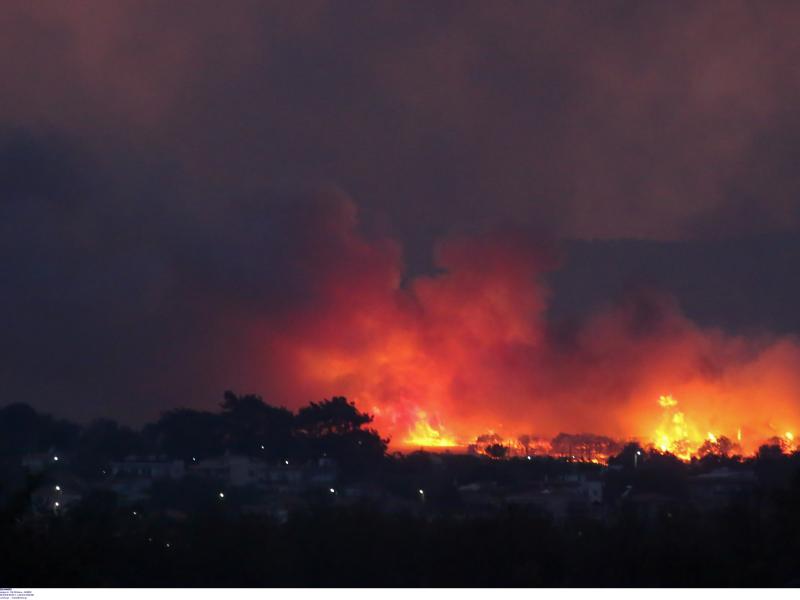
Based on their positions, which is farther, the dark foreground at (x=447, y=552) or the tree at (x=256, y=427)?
the tree at (x=256, y=427)

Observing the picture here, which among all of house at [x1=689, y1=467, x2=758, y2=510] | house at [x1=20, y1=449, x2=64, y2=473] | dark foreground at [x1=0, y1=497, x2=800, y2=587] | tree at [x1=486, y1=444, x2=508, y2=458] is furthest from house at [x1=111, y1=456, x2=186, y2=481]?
dark foreground at [x1=0, y1=497, x2=800, y2=587]

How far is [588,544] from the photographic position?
70.6ft

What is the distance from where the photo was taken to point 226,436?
4625 centimetres

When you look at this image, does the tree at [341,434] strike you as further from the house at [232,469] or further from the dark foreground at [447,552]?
the dark foreground at [447,552]

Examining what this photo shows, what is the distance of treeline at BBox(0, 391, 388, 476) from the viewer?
145 feet

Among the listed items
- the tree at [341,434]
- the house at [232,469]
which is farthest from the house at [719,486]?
the house at [232,469]

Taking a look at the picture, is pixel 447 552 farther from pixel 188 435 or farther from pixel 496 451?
pixel 188 435

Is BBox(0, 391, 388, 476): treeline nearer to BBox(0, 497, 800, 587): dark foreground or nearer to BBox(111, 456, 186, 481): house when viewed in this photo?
BBox(111, 456, 186, 481): house

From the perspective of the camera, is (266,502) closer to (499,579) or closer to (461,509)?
(461,509)

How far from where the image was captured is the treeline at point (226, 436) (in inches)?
1736

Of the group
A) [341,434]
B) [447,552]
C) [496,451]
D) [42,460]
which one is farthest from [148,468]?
[447,552]

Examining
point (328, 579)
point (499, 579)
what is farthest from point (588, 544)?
point (328, 579)

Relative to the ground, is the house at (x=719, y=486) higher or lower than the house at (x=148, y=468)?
lower

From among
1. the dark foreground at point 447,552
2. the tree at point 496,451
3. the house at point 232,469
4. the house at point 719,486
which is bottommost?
the dark foreground at point 447,552
